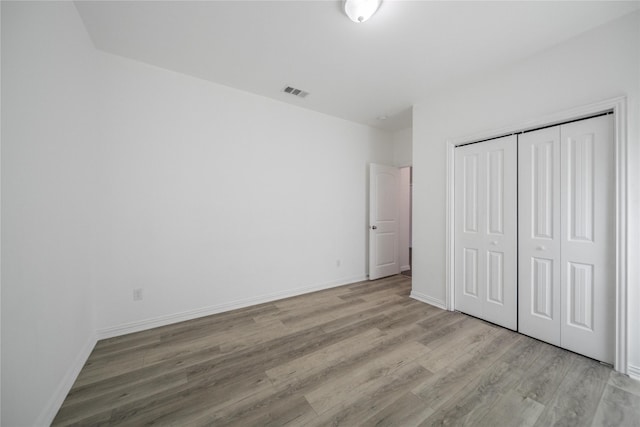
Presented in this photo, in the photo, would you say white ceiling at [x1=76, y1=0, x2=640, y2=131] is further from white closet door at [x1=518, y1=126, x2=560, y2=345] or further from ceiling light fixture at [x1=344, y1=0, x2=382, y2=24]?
white closet door at [x1=518, y1=126, x2=560, y2=345]

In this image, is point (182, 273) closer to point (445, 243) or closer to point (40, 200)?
point (40, 200)

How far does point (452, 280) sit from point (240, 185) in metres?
2.98

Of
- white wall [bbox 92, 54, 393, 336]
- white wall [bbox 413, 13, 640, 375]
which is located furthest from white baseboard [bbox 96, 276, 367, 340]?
white wall [bbox 413, 13, 640, 375]

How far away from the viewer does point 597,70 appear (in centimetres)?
191

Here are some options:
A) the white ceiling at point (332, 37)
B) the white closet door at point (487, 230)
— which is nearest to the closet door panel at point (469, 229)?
the white closet door at point (487, 230)

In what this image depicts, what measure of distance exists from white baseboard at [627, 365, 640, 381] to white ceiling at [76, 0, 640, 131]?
2.69 metres

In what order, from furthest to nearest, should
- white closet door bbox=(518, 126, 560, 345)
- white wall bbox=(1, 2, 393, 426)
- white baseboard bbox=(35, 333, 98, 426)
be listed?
white closet door bbox=(518, 126, 560, 345) < white baseboard bbox=(35, 333, 98, 426) < white wall bbox=(1, 2, 393, 426)

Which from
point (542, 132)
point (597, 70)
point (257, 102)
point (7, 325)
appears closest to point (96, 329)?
point (7, 325)

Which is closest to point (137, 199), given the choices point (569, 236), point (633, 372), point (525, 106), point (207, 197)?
point (207, 197)

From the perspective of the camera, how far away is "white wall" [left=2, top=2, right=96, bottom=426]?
1.11 m

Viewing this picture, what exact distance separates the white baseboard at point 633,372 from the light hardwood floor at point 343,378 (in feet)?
0.20

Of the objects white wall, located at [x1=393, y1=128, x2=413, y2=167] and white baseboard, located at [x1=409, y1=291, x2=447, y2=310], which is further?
white wall, located at [x1=393, y1=128, x2=413, y2=167]

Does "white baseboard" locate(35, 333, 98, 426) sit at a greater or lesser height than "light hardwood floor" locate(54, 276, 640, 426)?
greater

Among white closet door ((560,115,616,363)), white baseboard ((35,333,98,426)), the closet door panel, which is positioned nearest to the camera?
white baseboard ((35,333,98,426))
